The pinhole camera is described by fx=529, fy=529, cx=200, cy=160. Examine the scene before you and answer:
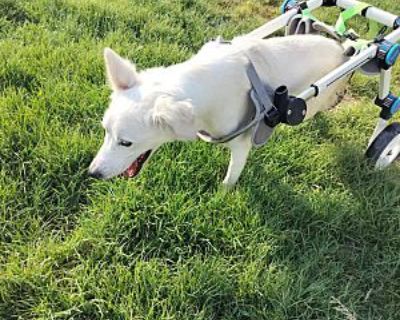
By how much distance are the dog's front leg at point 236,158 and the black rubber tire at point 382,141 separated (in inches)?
29.9

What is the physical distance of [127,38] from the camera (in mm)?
3719

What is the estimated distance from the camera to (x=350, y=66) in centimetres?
250

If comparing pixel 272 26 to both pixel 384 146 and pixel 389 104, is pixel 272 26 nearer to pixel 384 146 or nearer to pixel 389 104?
pixel 389 104

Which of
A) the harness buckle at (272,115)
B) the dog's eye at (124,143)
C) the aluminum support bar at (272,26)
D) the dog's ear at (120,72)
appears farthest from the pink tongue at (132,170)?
the aluminum support bar at (272,26)

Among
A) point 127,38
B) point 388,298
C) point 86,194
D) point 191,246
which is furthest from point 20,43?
point 388,298

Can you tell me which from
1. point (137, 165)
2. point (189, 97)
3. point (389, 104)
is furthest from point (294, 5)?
point (137, 165)

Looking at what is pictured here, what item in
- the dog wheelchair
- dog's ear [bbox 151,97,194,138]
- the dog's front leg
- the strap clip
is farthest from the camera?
the strap clip

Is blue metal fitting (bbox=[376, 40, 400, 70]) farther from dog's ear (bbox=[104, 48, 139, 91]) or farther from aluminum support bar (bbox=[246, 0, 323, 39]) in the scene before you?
dog's ear (bbox=[104, 48, 139, 91])

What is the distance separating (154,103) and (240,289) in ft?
2.88

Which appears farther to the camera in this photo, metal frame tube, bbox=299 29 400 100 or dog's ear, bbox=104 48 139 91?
metal frame tube, bbox=299 29 400 100

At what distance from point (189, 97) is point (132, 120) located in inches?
10.1

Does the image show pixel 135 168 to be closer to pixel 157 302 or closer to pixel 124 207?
pixel 124 207

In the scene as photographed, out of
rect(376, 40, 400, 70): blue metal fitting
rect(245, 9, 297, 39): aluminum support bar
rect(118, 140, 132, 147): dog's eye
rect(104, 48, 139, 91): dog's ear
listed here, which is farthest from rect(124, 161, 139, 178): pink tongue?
rect(376, 40, 400, 70): blue metal fitting

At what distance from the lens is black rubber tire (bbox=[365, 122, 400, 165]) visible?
2.86 m
